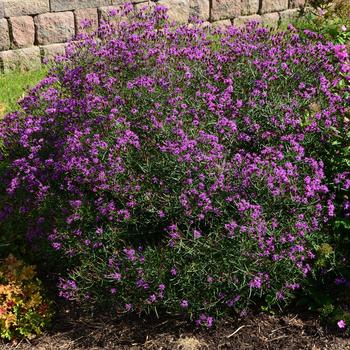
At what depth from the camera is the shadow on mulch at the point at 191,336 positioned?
376 cm

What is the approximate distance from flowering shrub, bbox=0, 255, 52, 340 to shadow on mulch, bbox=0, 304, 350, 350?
10 cm

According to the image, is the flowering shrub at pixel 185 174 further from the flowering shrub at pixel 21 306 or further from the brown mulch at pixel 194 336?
the flowering shrub at pixel 21 306

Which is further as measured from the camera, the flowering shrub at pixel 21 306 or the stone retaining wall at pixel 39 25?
the stone retaining wall at pixel 39 25

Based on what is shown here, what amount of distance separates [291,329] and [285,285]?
35 cm

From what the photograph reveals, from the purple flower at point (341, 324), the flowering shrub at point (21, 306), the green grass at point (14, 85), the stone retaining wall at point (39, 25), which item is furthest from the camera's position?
the stone retaining wall at point (39, 25)

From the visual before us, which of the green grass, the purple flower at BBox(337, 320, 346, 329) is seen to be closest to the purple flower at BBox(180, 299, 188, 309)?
the purple flower at BBox(337, 320, 346, 329)

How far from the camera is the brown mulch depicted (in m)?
3.76

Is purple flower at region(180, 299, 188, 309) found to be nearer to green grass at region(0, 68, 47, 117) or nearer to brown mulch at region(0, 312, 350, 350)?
brown mulch at region(0, 312, 350, 350)

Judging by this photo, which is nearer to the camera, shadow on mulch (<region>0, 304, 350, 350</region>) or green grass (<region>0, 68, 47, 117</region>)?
shadow on mulch (<region>0, 304, 350, 350</region>)

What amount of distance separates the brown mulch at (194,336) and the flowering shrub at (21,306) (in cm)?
10

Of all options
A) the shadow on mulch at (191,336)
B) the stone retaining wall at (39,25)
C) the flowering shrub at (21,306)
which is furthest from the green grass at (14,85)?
the shadow on mulch at (191,336)

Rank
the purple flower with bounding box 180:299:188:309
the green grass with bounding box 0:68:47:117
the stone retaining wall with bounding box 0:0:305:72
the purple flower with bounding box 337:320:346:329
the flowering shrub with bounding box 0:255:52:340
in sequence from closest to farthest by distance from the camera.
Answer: the purple flower with bounding box 180:299:188:309, the purple flower with bounding box 337:320:346:329, the flowering shrub with bounding box 0:255:52:340, the green grass with bounding box 0:68:47:117, the stone retaining wall with bounding box 0:0:305:72

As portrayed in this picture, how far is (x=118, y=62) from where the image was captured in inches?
180

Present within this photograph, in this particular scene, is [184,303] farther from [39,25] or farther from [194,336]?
[39,25]
